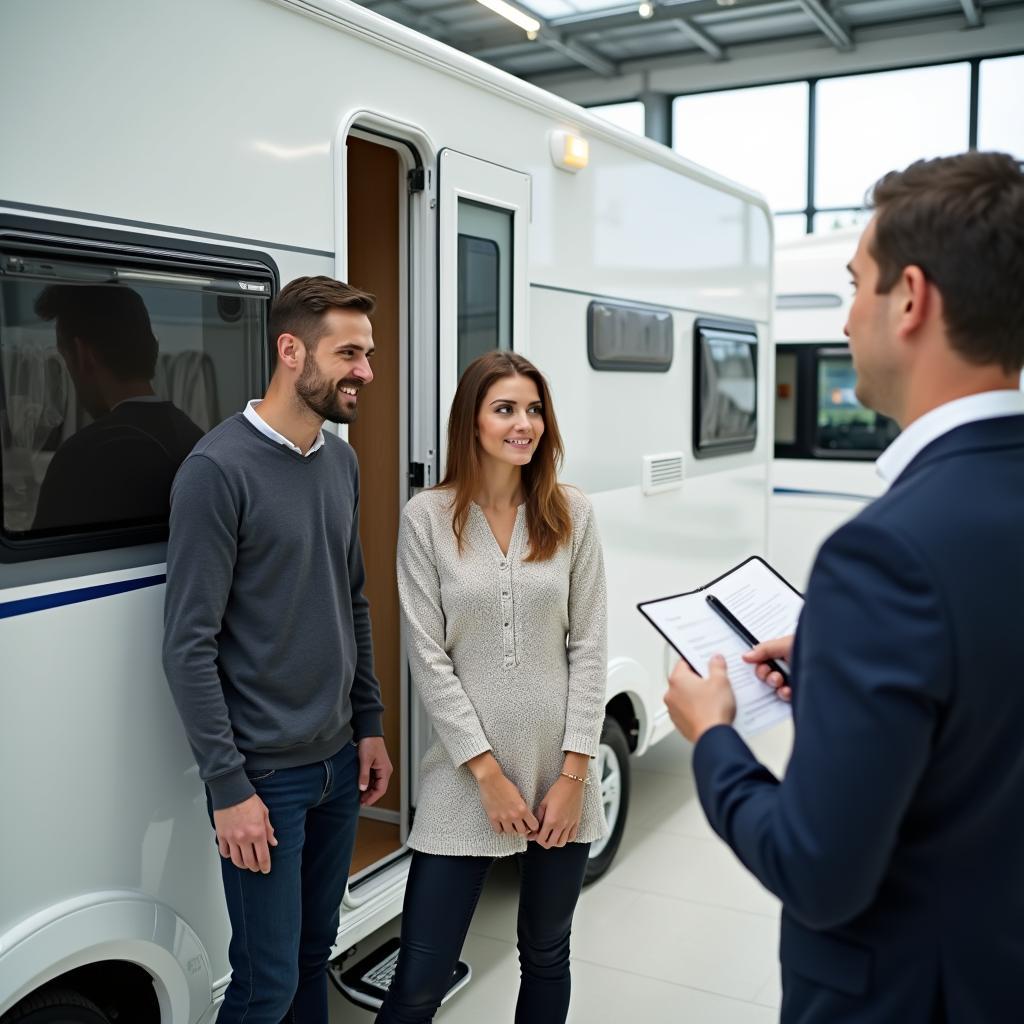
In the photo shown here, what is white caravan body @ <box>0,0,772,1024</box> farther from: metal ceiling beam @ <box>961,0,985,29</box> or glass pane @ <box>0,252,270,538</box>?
metal ceiling beam @ <box>961,0,985,29</box>

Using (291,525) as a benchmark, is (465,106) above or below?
above

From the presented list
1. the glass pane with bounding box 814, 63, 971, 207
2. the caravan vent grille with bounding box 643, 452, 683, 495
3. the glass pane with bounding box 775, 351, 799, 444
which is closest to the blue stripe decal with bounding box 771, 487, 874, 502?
the glass pane with bounding box 775, 351, 799, 444

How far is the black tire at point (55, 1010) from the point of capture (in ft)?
6.20

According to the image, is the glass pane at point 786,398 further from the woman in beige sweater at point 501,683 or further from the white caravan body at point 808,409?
the woman in beige sweater at point 501,683

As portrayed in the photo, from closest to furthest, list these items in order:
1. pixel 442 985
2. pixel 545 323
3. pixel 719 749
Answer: pixel 719 749 < pixel 442 985 < pixel 545 323

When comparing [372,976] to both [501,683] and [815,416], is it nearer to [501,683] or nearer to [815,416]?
[501,683]

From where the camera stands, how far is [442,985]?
2.34m

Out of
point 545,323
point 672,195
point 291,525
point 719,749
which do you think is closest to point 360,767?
point 291,525

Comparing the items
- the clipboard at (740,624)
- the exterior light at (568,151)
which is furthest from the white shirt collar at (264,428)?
the exterior light at (568,151)

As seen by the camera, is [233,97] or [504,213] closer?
[233,97]

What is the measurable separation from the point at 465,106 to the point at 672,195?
1.44m

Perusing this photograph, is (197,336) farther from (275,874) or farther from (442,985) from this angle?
(442,985)

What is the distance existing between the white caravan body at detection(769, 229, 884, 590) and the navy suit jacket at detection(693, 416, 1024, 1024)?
6.53m

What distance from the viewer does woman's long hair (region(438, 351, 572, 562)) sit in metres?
2.44
